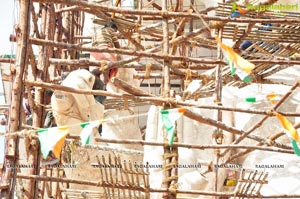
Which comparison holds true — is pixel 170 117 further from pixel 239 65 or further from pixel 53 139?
pixel 53 139

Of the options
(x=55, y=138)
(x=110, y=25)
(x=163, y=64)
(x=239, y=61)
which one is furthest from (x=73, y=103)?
(x=239, y=61)

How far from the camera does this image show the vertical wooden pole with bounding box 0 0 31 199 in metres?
5.58

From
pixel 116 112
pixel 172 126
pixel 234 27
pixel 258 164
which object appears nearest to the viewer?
pixel 172 126

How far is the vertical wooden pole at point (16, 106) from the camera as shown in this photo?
5578mm

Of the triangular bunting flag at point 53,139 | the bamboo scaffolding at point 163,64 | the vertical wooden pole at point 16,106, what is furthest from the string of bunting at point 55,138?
the vertical wooden pole at point 16,106

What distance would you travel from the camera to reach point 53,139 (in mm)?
5227

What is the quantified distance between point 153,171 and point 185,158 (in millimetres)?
698

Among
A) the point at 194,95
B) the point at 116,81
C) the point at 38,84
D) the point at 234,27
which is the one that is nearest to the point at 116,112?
the point at 194,95

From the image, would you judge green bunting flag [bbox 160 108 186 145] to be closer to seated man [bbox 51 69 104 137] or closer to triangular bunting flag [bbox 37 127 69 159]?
triangular bunting flag [bbox 37 127 69 159]

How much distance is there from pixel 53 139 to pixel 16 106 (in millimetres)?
682

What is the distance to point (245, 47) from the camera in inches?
365

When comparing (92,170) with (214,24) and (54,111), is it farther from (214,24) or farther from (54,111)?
(214,24)

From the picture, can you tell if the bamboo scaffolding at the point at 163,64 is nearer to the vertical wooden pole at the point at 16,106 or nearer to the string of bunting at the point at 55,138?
the vertical wooden pole at the point at 16,106

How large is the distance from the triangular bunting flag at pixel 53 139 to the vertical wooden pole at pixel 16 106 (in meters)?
0.48
